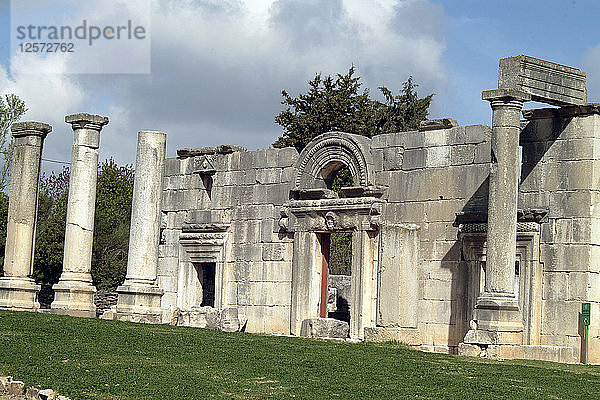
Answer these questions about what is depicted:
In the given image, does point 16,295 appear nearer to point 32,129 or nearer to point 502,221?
point 32,129

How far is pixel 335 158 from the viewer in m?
23.2

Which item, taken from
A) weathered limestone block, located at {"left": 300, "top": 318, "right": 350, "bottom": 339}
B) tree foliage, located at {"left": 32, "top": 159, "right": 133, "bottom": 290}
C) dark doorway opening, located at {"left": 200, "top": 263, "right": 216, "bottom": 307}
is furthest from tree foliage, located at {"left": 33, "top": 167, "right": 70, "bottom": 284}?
weathered limestone block, located at {"left": 300, "top": 318, "right": 350, "bottom": 339}

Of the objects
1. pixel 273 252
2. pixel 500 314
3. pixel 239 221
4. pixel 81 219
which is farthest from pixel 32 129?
pixel 500 314

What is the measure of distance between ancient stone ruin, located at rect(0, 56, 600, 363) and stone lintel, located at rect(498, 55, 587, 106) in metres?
0.03

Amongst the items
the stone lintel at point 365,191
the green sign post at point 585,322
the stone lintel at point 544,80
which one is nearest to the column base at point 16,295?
the stone lintel at point 365,191

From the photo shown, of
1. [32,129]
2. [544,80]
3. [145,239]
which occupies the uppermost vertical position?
[544,80]

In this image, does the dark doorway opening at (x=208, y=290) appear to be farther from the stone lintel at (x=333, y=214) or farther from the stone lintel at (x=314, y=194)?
the stone lintel at (x=314, y=194)

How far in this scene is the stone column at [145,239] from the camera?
23.3 metres

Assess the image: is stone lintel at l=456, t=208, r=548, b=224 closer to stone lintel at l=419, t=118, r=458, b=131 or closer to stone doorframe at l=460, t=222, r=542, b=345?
stone doorframe at l=460, t=222, r=542, b=345

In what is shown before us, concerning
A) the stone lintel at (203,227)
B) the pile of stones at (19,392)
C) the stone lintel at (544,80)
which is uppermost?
the stone lintel at (544,80)

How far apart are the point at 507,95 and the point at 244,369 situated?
734cm

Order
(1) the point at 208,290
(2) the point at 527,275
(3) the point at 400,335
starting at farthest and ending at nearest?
(1) the point at 208,290
(3) the point at 400,335
(2) the point at 527,275

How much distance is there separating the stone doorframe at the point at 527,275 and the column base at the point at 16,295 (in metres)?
10.2

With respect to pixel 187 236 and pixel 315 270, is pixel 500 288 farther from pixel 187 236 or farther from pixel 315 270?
pixel 187 236
